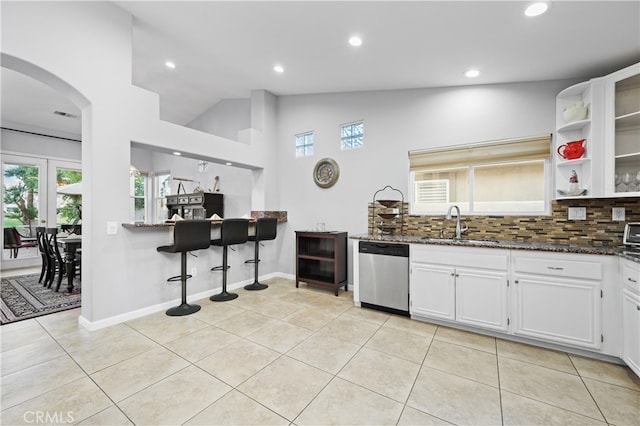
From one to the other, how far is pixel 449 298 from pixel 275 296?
2.30 m

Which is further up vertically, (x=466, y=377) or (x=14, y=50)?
(x=14, y=50)

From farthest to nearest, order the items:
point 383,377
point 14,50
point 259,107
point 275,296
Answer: point 259,107, point 275,296, point 14,50, point 383,377

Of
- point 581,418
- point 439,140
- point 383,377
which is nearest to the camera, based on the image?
point 581,418

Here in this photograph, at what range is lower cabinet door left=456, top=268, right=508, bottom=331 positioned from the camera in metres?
2.60

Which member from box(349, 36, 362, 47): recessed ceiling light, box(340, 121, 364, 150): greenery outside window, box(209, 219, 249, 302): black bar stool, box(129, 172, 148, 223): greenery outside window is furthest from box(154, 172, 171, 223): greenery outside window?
box(349, 36, 362, 47): recessed ceiling light

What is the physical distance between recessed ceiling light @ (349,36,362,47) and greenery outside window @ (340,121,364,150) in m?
1.41

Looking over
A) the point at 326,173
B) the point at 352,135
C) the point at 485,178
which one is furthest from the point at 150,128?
the point at 485,178

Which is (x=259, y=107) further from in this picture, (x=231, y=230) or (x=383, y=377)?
(x=383, y=377)

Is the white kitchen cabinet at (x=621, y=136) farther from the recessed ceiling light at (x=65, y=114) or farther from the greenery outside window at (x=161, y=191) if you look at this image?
the greenery outside window at (x=161, y=191)

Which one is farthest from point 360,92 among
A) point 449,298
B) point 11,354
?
point 11,354

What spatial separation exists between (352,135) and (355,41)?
5.26 ft

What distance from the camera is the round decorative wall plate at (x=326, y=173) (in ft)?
14.6

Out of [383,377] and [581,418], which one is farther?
[383,377]

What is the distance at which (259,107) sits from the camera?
4.82m
